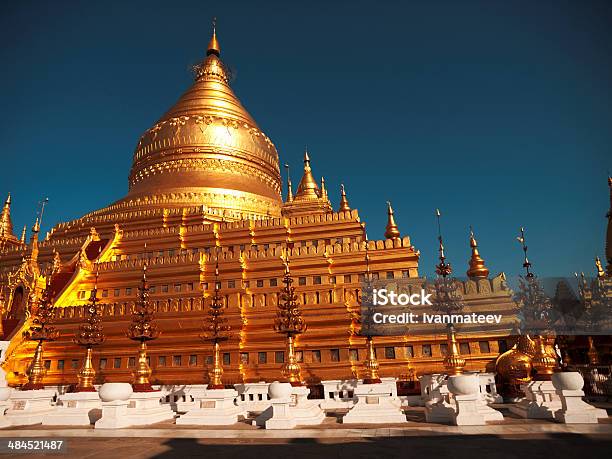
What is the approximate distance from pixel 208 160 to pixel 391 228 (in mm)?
18722

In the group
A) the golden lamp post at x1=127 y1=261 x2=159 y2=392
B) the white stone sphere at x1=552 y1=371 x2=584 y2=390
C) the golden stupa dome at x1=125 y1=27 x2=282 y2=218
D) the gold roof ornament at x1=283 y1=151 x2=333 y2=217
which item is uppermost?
the golden stupa dome at x1=125 y1=27 x2=282 y2=218

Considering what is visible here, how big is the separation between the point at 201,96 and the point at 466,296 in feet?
110

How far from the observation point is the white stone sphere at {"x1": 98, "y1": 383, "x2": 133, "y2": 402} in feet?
36.3

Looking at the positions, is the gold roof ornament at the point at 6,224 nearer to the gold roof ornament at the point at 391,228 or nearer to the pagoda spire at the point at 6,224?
the pagoda spire at the point at 6,224

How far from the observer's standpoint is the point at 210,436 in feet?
31.9

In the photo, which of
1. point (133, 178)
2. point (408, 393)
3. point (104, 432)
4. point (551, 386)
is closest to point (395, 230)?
point (408, 393)

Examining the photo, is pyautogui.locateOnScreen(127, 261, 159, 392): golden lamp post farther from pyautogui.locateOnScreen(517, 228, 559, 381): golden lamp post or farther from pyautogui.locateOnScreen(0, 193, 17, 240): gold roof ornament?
pyautogui.locateOnScreen(0, 193, 17, 240): gold roof ornament

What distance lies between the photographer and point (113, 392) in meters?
11.1

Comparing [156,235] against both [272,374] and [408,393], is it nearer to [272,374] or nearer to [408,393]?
[272,374]

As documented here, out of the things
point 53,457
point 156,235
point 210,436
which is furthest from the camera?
point 156,235

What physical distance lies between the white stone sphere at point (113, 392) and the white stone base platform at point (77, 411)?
181 centimetres

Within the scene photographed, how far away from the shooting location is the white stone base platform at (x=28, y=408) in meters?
12.7

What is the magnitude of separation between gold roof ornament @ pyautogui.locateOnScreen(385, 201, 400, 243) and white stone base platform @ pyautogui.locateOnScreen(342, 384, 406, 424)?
1308 centimetres

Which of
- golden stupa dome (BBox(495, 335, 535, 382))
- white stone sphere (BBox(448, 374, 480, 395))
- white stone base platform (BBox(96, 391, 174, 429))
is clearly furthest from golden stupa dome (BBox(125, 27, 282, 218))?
white stone sphere (BBox(448, 374, 480, 395))
